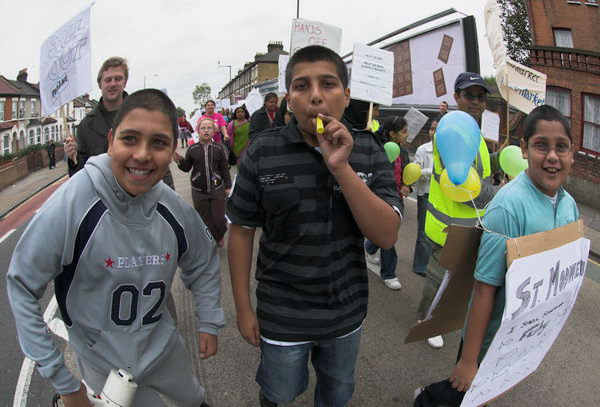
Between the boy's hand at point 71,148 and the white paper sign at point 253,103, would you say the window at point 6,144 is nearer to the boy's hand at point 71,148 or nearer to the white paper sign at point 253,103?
the white paper sign at point 253,103

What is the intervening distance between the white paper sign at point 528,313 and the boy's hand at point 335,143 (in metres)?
0.76

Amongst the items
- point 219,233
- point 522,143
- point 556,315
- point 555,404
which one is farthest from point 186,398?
point 219,233

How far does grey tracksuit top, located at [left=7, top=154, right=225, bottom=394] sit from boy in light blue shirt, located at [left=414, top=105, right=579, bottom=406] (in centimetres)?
133

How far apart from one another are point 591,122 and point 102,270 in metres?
15.9

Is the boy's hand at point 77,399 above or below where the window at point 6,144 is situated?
below

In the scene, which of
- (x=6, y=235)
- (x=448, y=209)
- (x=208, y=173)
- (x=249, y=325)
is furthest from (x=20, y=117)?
(x=249, y=325)

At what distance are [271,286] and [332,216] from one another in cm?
41

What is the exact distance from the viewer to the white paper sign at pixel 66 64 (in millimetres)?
2807

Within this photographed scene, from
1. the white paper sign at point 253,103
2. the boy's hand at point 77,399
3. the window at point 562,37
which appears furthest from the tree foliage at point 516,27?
the boy's hand at point 77,399

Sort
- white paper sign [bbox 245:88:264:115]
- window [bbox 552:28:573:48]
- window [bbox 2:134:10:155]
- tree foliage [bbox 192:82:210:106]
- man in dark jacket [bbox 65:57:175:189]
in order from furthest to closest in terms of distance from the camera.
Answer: tree foliage [bbox 192:82:210:106] < window [bbox 2:134:10:155] < window [bbox 552:28:573:48] < white paper sign [bbox 245:88:264:115] < man in dark jacket [bbox 65:57:175:189]

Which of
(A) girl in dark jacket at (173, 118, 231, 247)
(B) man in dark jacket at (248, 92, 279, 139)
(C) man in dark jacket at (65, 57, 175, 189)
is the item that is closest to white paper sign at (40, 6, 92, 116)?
(C) man in dark jacket at (65, 57, 175, 189)

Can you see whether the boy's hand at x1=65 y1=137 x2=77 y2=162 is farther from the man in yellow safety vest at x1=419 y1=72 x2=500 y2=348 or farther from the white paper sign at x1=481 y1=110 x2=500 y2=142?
the white paper sign at x1=481 y1=110 x2=500 y2=142

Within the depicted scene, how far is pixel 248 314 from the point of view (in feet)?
5.66

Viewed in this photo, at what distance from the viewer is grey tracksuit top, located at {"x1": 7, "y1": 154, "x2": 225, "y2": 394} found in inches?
56.2
